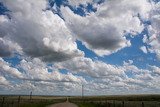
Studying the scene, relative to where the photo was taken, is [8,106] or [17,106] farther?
[17,106]

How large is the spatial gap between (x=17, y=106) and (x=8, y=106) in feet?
11.5

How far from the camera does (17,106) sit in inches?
1494

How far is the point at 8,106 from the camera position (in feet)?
113
